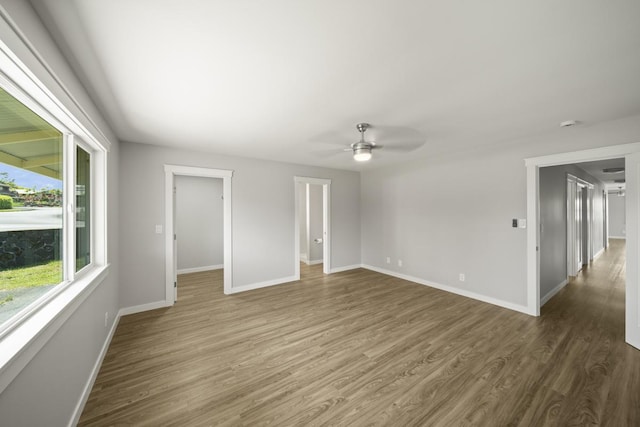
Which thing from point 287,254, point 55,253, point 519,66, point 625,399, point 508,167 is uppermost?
point 519,66

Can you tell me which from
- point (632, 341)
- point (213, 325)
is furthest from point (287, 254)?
point (632, 341)

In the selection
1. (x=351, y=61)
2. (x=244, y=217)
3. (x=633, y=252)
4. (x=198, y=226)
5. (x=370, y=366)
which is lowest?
(x=370, y=366)

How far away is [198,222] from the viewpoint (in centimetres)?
592

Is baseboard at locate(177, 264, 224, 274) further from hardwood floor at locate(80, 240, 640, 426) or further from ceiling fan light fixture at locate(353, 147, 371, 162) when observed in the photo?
ceiling fan light fixture at locate(353, 147, 371, 162)

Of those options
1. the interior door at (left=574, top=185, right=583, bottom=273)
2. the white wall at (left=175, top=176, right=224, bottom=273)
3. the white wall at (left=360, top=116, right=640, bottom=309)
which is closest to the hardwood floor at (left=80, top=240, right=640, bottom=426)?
the white wall at (left=360, top=116, right=640, bottom=309)

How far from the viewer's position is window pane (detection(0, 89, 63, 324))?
118 cm

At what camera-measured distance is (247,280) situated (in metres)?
4.38

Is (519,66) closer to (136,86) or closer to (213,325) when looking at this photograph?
(136,86)

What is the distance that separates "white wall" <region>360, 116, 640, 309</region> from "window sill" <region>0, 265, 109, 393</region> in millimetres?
4732

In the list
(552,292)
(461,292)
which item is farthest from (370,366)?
(552,292)

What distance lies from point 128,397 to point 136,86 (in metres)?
2.44

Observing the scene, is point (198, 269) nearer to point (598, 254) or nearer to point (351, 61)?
point (351, 61)

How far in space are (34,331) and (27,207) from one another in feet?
2.35

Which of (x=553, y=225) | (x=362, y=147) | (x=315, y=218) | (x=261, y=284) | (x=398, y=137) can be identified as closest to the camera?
(x=362, y=147)
